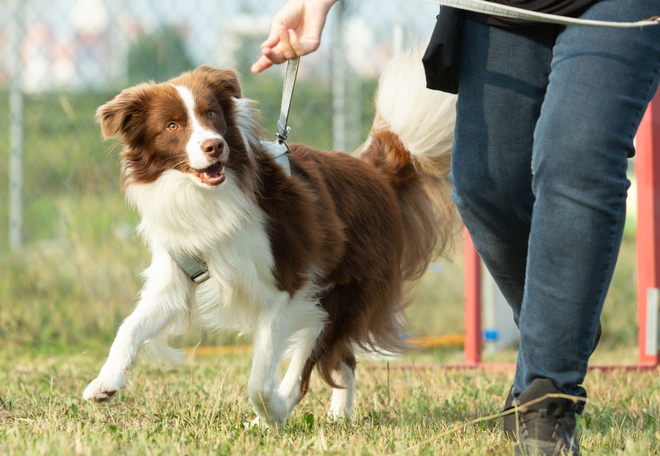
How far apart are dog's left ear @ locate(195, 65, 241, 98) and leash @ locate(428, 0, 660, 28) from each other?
1.05 metres

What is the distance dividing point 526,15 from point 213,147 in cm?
111

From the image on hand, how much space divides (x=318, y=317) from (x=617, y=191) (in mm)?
1413

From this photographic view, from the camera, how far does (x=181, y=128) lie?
2984mm

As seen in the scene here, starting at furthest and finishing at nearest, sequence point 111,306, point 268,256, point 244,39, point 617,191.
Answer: point 244,39
point 111,306
point 268,256
point 617,191

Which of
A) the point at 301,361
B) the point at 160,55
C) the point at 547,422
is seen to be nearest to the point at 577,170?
the point at 547,422

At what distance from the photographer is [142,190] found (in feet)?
10.2

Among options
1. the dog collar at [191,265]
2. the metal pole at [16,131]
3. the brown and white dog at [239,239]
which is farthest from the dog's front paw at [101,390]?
the metal pole at [16,131]

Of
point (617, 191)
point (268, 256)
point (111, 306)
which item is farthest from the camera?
point (111, 306)

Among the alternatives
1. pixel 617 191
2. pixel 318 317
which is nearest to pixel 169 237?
pixel 318 317

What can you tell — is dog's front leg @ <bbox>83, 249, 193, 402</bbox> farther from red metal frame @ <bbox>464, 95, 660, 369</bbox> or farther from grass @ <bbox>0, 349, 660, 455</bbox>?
red metal frame @ <bbox>464, 95, 660, 369</bbox>

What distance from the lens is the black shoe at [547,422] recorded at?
7.30 ft

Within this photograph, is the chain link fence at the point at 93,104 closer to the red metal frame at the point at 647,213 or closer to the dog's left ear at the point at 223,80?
the red metal frame at the point at 647,213

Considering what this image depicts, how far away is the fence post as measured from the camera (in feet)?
14.3

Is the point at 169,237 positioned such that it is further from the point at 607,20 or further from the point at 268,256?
the point at 607,20
